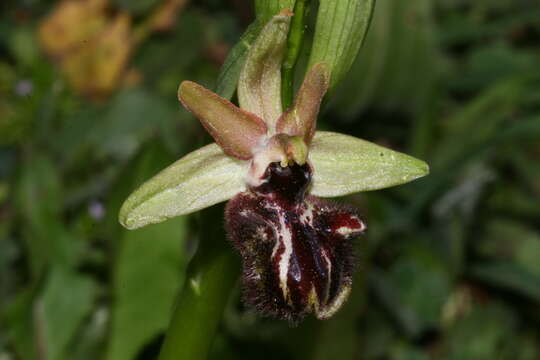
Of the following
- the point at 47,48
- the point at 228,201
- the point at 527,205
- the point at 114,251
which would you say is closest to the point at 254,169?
the point at 228,201

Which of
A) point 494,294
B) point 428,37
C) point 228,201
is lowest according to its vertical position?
point 494,294

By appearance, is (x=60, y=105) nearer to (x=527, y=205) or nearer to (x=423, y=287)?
(x=423, y=287)

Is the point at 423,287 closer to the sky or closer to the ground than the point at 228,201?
closer to the ground

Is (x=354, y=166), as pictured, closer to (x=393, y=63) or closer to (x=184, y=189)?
(x=184, y=189)

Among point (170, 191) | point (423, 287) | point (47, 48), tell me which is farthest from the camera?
point (47, 48)

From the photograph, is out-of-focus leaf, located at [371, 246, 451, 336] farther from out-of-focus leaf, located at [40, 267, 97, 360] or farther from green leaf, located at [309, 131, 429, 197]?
green leaf, located at [309, 131, 429, 197]

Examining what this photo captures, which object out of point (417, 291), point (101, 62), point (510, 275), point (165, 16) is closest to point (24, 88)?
point (101, 62)
